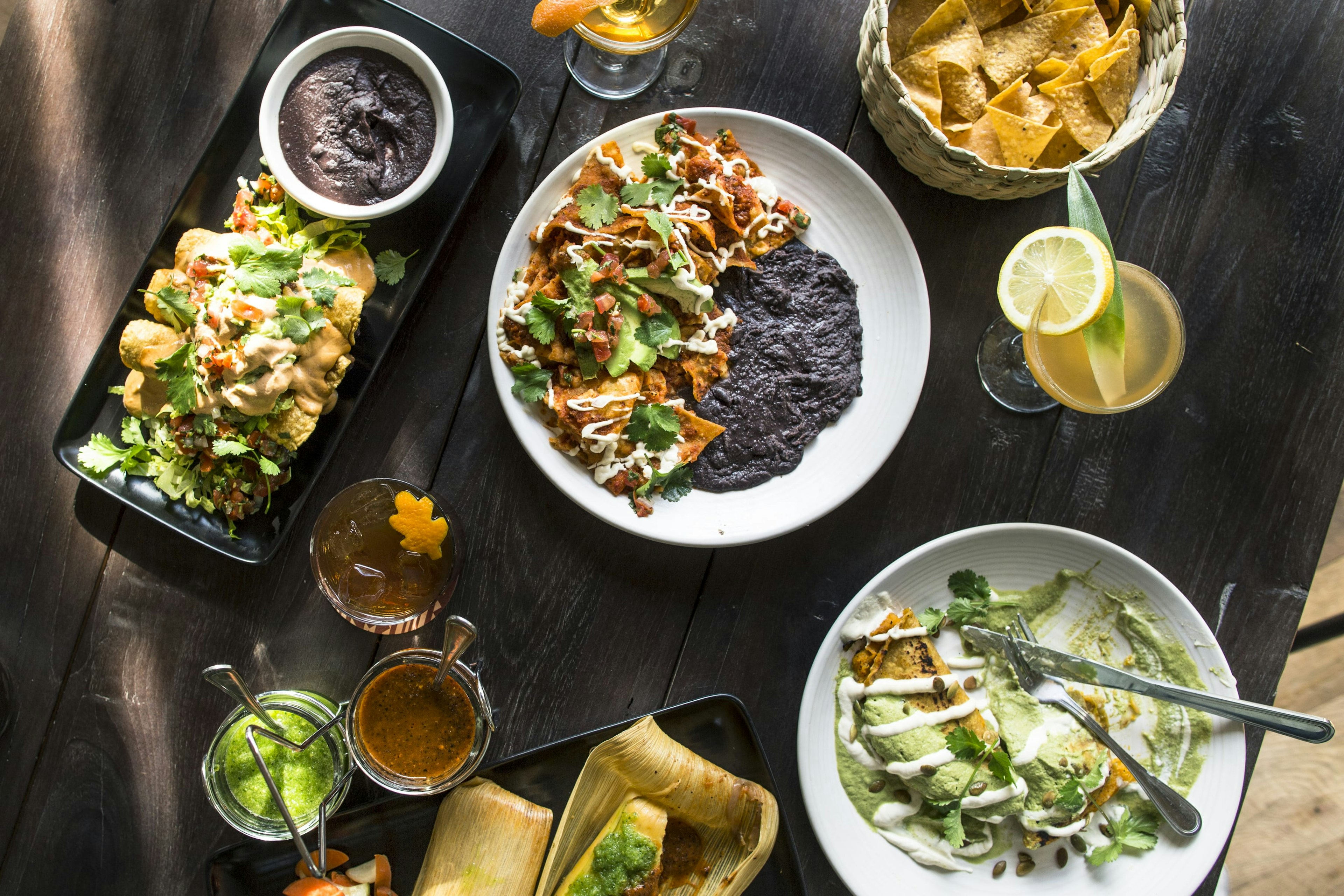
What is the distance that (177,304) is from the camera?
2.20 meters

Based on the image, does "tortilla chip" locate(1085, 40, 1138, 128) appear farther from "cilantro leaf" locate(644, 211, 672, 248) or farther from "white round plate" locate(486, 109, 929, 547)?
"cilantro leaf" locate(644, 211, 672, 248)

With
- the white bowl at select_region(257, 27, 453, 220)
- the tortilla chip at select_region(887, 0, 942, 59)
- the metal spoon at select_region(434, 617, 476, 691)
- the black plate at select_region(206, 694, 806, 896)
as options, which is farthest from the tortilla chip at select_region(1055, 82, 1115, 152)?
the metal spoon at select_region(434, 617, 476, 691)

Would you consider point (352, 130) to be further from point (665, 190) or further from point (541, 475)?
point (541, 475)

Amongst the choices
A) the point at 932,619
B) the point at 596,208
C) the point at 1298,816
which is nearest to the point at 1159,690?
the point at 932,619

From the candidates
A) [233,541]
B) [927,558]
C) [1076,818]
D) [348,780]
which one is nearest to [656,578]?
[927,558]

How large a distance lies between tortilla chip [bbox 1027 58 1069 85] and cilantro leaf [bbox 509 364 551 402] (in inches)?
60.7

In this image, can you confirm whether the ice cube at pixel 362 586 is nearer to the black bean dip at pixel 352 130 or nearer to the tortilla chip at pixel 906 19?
the black bean dip at pixel 352 130

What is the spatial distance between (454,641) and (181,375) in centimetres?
100

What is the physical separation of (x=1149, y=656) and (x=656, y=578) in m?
1.47

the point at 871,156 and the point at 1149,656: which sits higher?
the point at 871,156

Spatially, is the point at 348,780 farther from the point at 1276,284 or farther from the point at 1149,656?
→ the point at 1276,284

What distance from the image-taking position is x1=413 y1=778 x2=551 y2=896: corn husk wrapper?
2.32 m

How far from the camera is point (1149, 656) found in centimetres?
247

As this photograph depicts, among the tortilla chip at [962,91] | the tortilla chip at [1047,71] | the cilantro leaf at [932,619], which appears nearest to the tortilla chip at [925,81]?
the tortilla chip at [962,91]
